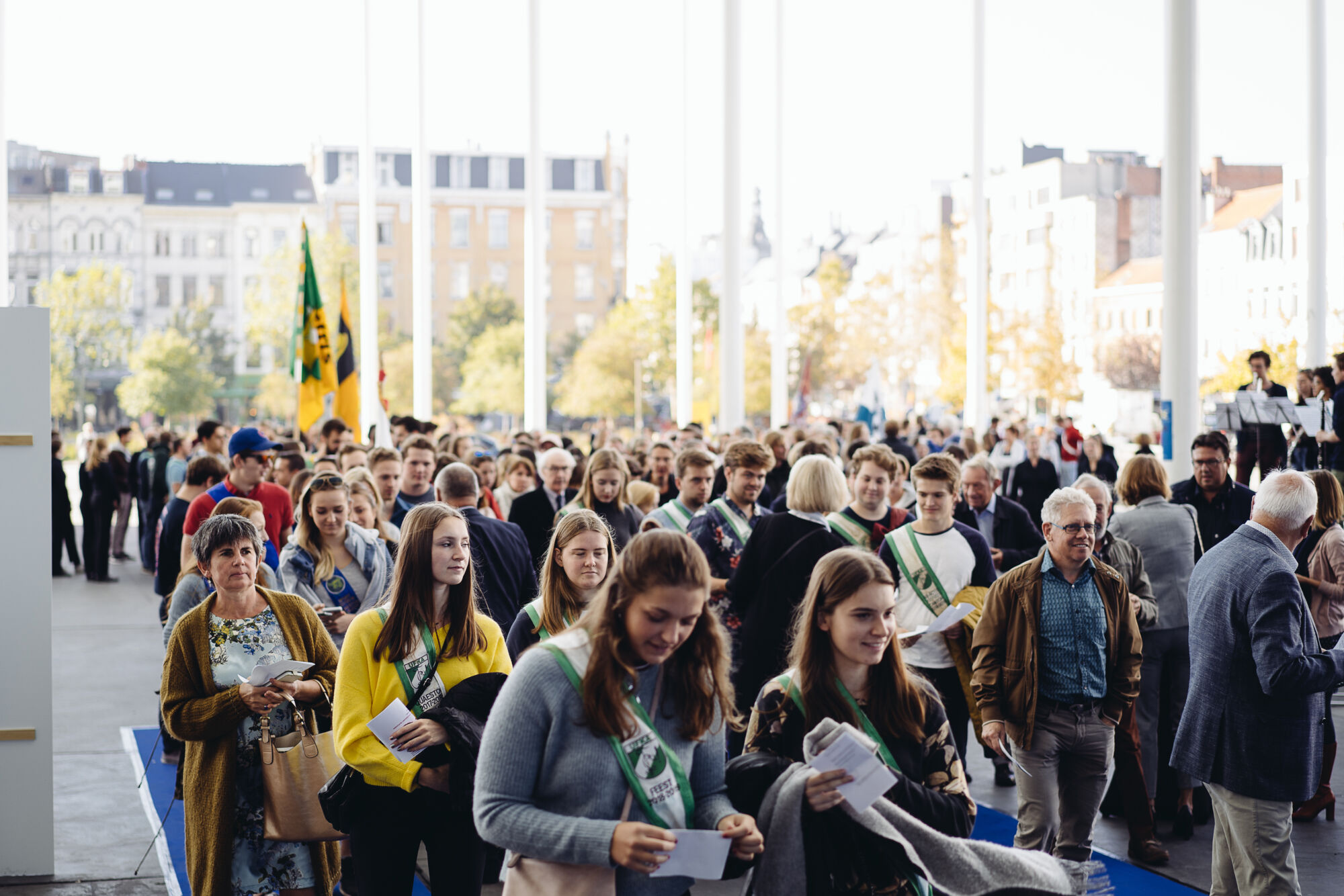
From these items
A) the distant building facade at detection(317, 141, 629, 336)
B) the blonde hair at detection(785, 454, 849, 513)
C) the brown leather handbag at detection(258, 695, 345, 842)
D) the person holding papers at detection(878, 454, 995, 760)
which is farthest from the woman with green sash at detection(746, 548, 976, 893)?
the distant building facade at detection(317, 141, 629, 336)

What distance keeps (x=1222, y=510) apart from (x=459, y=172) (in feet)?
288

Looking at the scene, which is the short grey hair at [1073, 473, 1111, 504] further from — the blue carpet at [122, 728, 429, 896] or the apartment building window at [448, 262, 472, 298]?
the apartment building window at [448, 262, 472, 298]

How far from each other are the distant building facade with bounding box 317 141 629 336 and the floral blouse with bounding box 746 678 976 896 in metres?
86.9

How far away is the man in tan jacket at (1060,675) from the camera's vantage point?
579 cm

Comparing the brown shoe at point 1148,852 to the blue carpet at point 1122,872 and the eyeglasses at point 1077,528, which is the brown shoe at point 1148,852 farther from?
A: the eyeglasses at point 1077,528

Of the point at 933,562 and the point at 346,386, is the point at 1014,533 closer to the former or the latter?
the point at 933,562

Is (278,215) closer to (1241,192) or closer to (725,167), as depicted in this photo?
(1241,192)

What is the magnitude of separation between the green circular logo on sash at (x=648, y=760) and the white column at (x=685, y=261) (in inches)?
866

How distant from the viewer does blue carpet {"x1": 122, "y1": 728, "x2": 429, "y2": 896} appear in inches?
265

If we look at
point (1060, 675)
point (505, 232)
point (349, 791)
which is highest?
point (505, 232)

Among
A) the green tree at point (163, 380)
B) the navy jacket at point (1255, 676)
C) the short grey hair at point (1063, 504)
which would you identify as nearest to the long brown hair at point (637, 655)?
the navy jacket at point (1255, 676)

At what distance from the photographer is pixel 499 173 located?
305 ft

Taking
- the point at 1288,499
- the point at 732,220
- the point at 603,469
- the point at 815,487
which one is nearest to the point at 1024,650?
the point at 1288,499

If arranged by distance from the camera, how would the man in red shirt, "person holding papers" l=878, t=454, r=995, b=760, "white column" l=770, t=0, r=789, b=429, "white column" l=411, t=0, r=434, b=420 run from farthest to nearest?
"white column" l=770, t=0, r=789, b=429, "white column" l=411, t=0, r=434, b=420, the man in red shirt, "person holding papers" l=878, t=454, r=995, b=760
